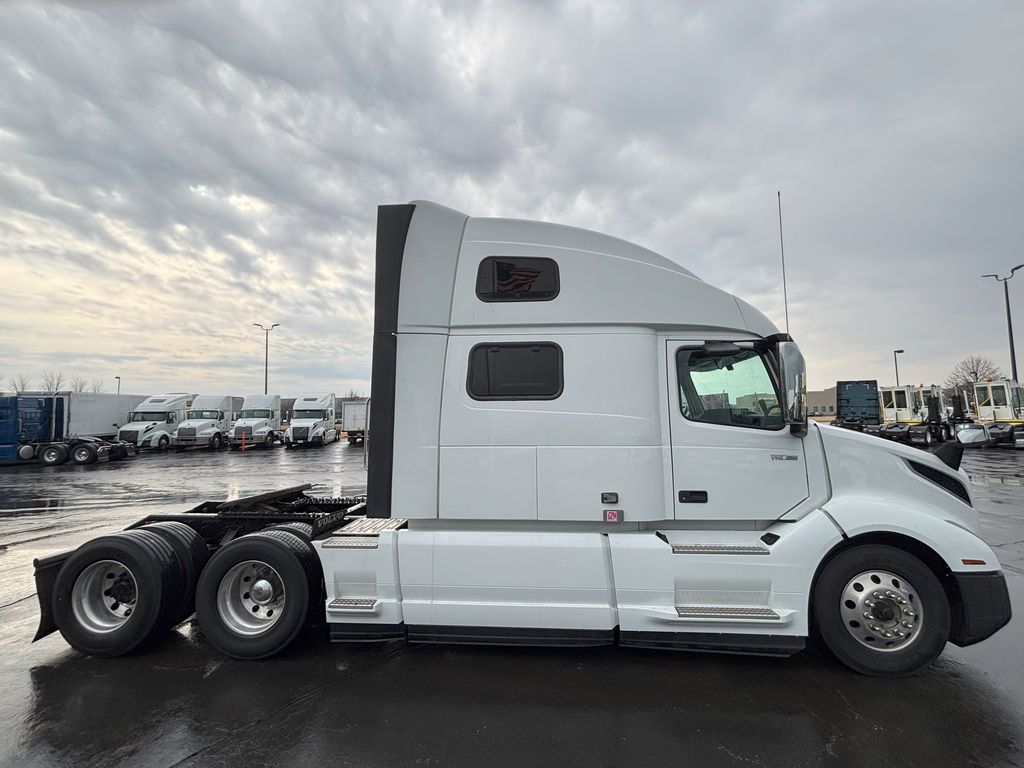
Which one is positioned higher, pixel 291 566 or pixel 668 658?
pixel 291 566

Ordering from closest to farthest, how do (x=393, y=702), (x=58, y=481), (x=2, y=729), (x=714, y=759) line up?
(x=714, y=759)
(x=2, y=729)
(x=393, y=702)
(x=58, y=481)

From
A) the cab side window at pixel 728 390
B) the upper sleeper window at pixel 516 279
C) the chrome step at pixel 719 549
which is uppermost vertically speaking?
the upper sleeper window at pixel 516 279

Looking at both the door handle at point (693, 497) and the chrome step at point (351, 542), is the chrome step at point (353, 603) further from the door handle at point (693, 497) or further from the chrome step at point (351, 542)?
the door handle at point (693, 497)

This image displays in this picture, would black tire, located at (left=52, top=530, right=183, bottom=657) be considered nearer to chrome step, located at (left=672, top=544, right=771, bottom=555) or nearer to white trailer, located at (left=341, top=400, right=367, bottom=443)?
chrome step, located at (left=672, top=544, right=771, bottom=555)

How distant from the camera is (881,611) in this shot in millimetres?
3719

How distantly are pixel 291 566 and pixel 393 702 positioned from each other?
4.64 feet

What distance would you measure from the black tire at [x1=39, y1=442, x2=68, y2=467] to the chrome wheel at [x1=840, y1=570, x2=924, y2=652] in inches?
1154

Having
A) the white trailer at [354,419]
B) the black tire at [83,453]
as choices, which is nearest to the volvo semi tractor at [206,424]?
the black tire at [83,453]

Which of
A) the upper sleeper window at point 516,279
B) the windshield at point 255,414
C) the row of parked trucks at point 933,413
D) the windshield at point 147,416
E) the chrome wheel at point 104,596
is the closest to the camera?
the upper sleeper window at point 516,279

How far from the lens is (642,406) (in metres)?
3.97

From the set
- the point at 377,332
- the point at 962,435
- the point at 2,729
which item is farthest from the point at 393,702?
the point at 962,435

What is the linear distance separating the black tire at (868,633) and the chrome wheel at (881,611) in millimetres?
16

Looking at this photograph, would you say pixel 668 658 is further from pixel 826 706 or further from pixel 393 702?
pixel 393 702

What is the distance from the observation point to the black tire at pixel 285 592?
4.08 meters
